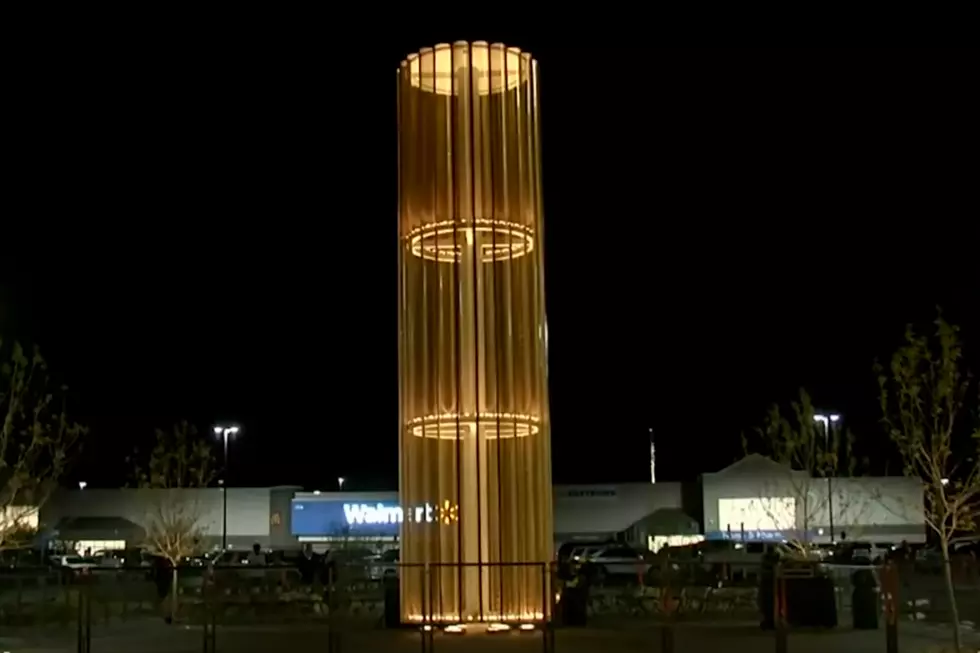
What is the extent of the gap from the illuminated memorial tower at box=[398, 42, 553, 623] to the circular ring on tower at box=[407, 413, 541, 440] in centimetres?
2

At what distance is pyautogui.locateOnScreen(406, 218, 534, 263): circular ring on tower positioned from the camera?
22.8 meters

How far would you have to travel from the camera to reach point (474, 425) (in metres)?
22.3

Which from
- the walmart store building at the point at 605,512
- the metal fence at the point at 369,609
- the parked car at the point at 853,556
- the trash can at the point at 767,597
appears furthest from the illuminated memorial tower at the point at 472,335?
the walmart store building at the point at 605,512

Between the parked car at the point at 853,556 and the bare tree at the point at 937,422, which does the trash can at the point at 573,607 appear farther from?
the parked car at the point at 853,556

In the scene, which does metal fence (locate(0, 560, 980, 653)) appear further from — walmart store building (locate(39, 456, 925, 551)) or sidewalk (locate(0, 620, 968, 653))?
walmart store building (locate(39, 456, 925, 551))

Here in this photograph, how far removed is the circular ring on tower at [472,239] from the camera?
74.9 feet

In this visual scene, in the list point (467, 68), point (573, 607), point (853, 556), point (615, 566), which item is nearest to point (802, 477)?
point (853, 556)

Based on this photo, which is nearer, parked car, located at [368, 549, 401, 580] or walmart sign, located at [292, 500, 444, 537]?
parked car, located at [368, 549, 401, 580]

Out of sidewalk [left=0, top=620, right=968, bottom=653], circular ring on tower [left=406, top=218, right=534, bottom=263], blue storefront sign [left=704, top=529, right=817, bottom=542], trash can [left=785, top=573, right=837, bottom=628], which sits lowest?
sidewalk [left=0, top=620, right=968, bottom=653]

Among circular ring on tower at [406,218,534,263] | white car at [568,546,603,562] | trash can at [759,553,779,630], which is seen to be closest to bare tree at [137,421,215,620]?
circular ring on tower at [406,218,534,263]

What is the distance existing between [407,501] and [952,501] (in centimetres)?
902

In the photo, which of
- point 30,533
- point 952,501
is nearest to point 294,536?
point 30,533

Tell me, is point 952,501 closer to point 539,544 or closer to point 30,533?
point 539,544

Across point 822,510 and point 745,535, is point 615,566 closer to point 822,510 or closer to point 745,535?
point 745,535
